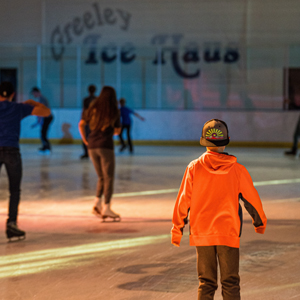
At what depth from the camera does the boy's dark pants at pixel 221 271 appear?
3271 millimetres

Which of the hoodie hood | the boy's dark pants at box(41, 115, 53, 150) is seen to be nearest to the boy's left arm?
the hoodie hood

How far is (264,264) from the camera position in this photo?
5.05m

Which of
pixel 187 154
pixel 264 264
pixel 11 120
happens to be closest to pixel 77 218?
pixel 11 120

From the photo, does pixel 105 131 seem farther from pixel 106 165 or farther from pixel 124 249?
pixel 124 249

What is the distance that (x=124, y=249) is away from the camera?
18.4 ft

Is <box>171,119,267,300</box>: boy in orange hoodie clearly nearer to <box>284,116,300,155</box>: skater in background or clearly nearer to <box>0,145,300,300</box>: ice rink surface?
<box>0,145,300,300</box>: ice rink surface

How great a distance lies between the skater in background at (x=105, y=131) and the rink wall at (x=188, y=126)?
15578mm

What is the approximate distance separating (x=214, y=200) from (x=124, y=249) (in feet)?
8.07

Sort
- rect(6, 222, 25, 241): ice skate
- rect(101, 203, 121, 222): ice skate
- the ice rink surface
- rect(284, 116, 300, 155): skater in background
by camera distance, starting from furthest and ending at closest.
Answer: rect(284, 116, 300, 155): skater in background
rect(101, 203, 121, 222): ice skate
rect(6, 222, 25, 241): ice skate
the ice rink surface

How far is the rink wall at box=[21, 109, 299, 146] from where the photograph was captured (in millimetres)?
22047

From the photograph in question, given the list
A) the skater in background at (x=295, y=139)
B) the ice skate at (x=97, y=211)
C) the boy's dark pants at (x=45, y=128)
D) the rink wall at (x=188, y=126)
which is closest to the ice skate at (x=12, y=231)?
the ice skate at (x=97, y=211)

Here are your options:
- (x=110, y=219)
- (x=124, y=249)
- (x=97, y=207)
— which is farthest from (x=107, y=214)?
(x=124, y=249)

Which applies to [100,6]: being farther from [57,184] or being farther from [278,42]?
[57,184]

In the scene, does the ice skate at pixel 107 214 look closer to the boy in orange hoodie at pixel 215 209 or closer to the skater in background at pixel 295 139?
the boy in orange hoodie at pixel 215 209
